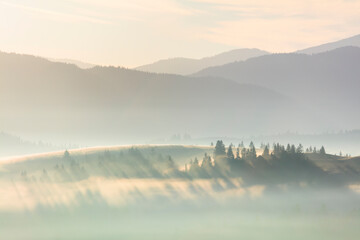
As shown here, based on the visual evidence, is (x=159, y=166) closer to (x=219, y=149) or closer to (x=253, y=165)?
(x=219, y=149)

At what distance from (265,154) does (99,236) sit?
2692 inches

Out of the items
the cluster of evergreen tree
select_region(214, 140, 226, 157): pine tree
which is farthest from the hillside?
select_region(214, 140, 226, 157): pine tree

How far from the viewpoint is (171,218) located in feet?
456

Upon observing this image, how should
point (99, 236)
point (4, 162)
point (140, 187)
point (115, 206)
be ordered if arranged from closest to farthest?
point (99, 236), point (115, 206), point (140, 187), point (4, 162)

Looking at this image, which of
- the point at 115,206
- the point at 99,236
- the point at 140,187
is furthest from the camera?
the point at 140,187

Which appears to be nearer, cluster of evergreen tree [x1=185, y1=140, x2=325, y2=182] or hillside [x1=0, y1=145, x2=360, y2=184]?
hillside [x1=0, y1=145, x2=360, y2=184]

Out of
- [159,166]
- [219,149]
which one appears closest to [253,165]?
[219,149]

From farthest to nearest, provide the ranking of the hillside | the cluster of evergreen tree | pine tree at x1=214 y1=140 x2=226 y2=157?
pine tree at x1=214 y1=140 x2=226 y2=157
the cluster of evergreen tree
the hillside

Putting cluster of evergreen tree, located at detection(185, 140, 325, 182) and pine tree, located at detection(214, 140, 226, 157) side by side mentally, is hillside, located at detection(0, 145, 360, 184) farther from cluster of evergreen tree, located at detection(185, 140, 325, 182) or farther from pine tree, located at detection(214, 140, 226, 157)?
pine tree, located at detection(214, 140, 226, 157)

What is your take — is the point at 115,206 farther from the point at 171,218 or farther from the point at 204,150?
the point at 204,150

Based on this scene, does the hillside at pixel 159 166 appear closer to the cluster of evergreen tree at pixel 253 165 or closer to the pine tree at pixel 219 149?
the cluster of evergreen tree at pixel 253 165

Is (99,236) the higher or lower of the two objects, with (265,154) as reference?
lower

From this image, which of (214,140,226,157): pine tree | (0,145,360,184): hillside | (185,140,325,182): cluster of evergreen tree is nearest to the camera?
(0,145,360,184): hillside

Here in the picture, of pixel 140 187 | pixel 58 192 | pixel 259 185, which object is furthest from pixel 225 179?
pixel 58 192
